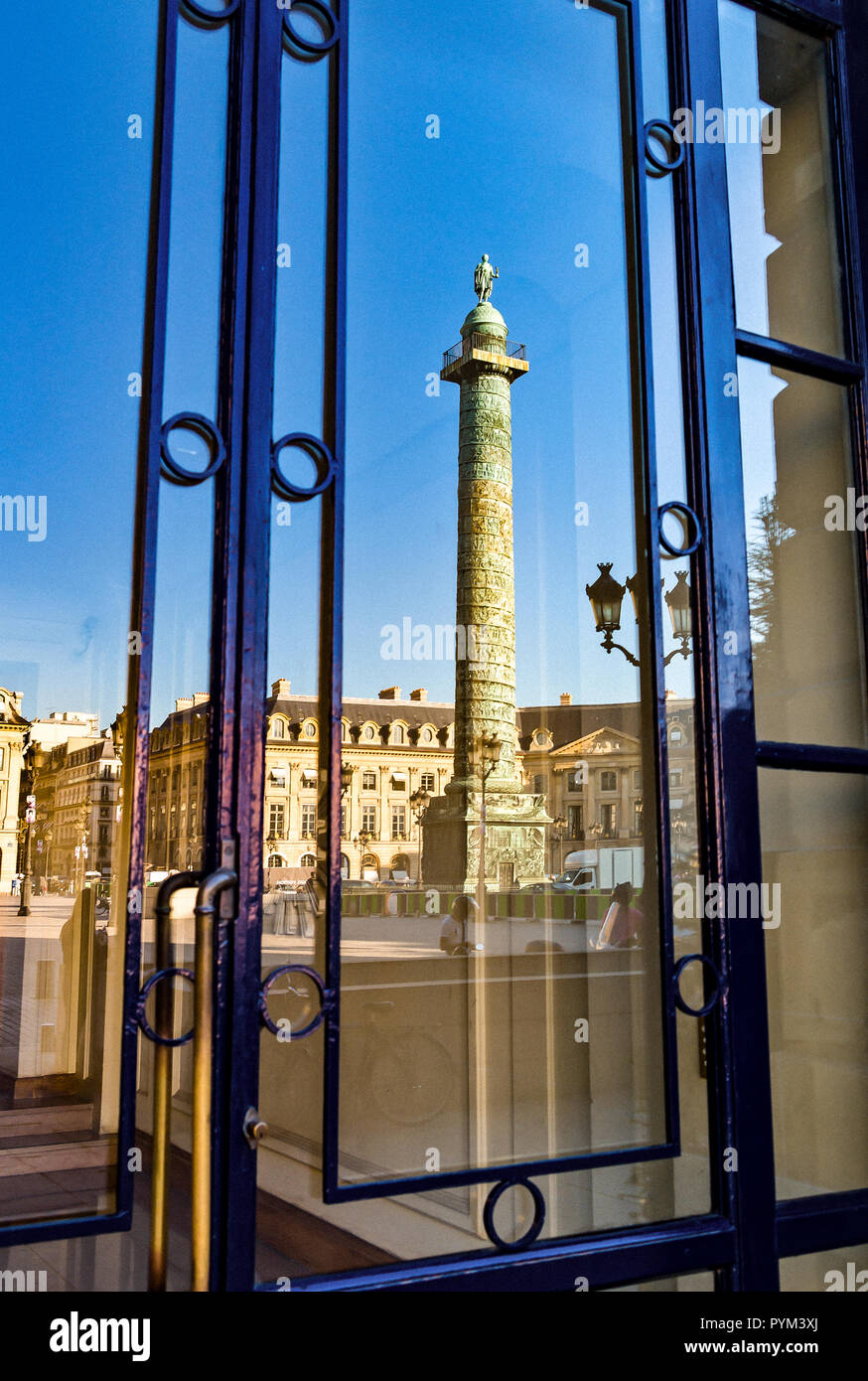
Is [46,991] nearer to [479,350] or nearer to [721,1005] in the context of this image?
[479,350]

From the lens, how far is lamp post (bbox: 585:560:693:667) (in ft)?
5.39

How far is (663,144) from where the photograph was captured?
1.73 metres

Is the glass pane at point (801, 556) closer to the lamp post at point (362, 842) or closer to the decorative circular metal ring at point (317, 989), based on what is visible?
the lamp post at point (362, 842)

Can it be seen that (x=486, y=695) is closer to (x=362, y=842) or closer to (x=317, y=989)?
(x=362, y=842)

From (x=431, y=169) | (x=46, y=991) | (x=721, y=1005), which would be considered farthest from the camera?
(x=46, y=991)

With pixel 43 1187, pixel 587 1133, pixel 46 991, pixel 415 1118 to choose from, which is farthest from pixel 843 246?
pixel 46 991

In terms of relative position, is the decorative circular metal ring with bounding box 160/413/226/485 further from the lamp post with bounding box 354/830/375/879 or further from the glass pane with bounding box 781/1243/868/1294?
the glass pane with bounding box 781/1243/868/1294

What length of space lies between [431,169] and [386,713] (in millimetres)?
1034

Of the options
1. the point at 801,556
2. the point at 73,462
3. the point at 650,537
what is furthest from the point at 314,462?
the point at 801,556

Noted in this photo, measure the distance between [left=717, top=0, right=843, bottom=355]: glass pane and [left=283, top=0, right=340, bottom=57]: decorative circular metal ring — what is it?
86 centimetres

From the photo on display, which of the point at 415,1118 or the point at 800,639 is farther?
the point at 415,1118

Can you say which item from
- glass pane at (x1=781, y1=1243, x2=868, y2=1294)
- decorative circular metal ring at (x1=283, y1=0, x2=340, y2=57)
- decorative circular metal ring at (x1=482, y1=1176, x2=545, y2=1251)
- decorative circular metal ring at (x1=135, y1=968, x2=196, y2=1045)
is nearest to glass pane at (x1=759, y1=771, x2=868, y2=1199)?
glass pane at (x1=781, y1=1243, x2=868, y2=1294)

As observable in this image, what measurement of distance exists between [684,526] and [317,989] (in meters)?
0.88
